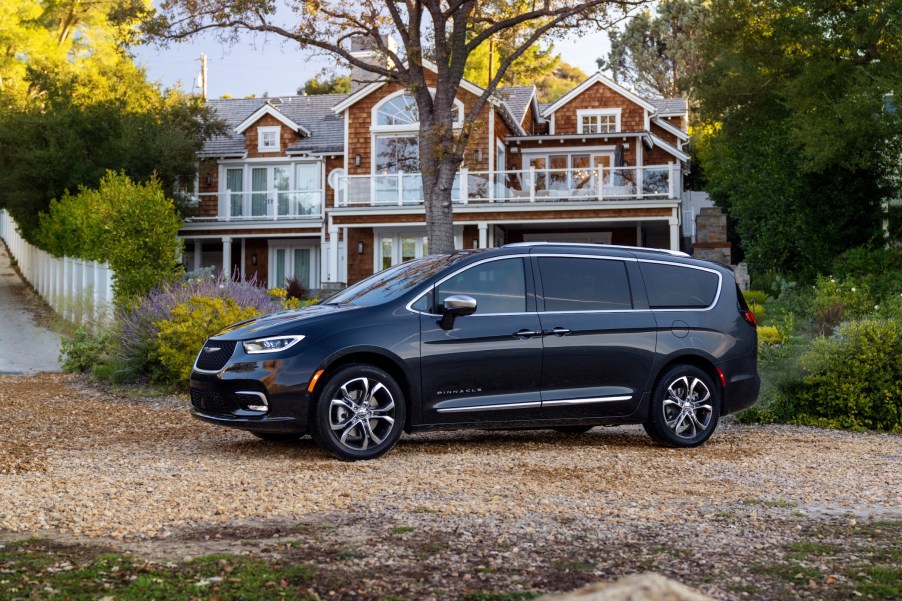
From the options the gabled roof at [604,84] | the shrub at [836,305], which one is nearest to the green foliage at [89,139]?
the gabled roof at [604,84]

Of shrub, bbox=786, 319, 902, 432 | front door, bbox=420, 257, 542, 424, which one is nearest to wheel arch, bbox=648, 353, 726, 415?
front door, bbox=420, 257, 542, 424

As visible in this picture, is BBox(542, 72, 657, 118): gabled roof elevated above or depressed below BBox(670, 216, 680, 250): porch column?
above

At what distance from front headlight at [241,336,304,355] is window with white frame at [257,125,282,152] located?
30.2 metres

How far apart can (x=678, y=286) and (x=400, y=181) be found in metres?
22.0

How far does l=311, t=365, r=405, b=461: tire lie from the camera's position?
8164 millimetres

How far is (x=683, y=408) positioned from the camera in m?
9.60

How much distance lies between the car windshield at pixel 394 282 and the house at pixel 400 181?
20.2m

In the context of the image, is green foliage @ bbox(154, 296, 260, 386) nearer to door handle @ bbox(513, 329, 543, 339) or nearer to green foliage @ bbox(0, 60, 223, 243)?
door handle @ bbox(513, 329, 543, 339)

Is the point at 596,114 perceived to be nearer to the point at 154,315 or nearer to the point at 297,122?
the point at 297,122

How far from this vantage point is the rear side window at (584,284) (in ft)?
30.4

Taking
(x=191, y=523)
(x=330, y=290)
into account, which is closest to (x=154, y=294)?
(x=191, y=523)

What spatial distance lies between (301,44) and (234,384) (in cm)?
1305

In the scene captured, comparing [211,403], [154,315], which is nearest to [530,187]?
[154,315]

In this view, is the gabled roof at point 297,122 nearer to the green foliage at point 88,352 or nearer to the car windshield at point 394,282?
the green foliage at point 88,352
